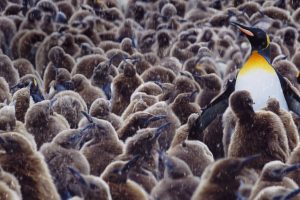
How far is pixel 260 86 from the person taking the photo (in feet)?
23.0

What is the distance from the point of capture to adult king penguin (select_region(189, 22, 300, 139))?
691 centimetres

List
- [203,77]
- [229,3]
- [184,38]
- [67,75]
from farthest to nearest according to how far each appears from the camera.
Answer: [229,3]
[184,38]
[67,75]
[203,77]

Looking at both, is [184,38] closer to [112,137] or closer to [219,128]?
[219,128]

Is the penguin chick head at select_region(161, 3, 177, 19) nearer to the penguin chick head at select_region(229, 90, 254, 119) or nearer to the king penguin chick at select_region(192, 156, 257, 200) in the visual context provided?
the penguin chick head at select_region(229, 90, 254, 119)

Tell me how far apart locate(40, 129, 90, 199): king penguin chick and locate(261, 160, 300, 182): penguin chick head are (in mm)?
1125

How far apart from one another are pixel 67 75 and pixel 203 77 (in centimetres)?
162

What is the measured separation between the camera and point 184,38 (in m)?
11.4

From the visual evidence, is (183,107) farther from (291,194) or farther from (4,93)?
(291,194)

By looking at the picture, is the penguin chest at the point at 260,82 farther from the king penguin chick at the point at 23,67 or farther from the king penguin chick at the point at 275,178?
the king penguin chick at the point at 23,67

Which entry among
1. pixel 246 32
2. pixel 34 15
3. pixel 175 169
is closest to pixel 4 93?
pixel 246 32

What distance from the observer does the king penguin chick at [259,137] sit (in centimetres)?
536

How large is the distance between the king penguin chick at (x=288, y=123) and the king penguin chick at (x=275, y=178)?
3.76 feet

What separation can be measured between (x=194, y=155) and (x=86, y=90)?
A: 2881 mm

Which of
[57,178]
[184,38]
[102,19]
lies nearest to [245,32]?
[57,178]
